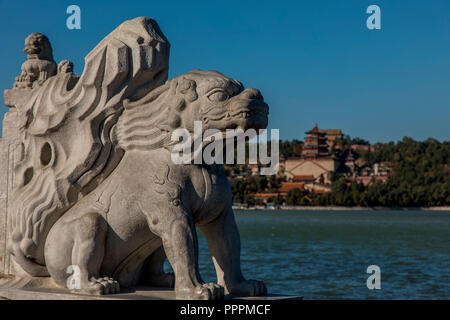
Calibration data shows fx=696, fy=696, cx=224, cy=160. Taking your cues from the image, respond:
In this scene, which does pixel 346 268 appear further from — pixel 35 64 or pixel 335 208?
pixel 335 208

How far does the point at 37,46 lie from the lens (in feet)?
18.9

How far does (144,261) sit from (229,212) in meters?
0.76

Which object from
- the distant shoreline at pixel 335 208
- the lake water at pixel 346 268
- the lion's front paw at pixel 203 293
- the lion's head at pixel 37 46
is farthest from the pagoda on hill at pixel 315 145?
the lion's front paw at pixel 203 293

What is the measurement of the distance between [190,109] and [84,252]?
1.14 metres

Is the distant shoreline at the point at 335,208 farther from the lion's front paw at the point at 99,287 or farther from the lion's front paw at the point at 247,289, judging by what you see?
the lion's front paw at the point at 99,287

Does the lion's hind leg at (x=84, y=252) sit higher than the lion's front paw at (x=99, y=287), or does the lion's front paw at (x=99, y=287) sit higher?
the lion's hind leg at (x=84, y=252)

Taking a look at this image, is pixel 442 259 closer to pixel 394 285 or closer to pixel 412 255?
pixel 412 255

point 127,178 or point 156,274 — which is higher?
point 127,178

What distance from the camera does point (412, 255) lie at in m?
33.0

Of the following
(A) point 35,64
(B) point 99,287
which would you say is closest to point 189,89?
(B) point 99,287

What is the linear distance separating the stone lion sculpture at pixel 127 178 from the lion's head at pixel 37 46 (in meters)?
0.96

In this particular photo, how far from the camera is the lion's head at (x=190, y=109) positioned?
4258 millimetres

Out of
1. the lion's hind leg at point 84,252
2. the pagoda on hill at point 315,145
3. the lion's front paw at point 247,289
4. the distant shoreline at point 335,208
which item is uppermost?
the pagoda on hill at point 315,145

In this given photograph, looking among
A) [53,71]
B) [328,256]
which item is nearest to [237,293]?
[53,71]
